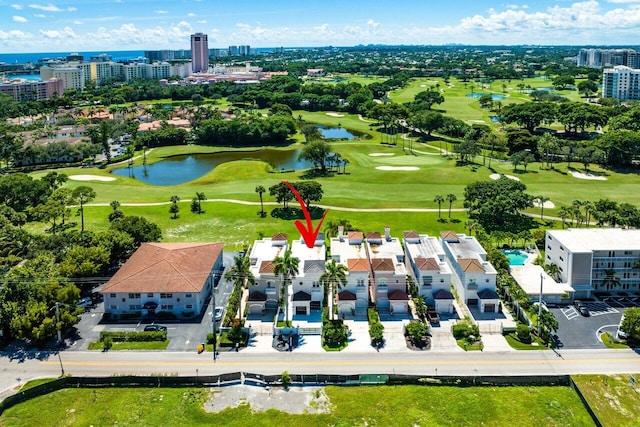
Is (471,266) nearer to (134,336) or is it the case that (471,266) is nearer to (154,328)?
(154,328)

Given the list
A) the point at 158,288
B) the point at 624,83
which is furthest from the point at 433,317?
the point at 624,83

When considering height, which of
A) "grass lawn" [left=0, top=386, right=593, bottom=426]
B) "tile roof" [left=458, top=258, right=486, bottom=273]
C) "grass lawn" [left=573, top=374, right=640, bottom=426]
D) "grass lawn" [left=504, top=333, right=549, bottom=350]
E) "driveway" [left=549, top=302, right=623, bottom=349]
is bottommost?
"grass lawn" [left=0, top=386, right=593, bottom=426]

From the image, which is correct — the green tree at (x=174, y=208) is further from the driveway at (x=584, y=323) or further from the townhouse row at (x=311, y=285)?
the driveway at (x=584, y=323)

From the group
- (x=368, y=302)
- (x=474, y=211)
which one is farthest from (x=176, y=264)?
(x=474, y=211)

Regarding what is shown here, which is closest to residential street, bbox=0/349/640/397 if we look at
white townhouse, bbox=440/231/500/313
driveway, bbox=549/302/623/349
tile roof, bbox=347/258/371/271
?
driveway, bbox=549/302/623/349

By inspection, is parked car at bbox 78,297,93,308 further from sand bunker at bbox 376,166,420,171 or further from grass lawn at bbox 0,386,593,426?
sand bunker at bbox 376,166,420,171
